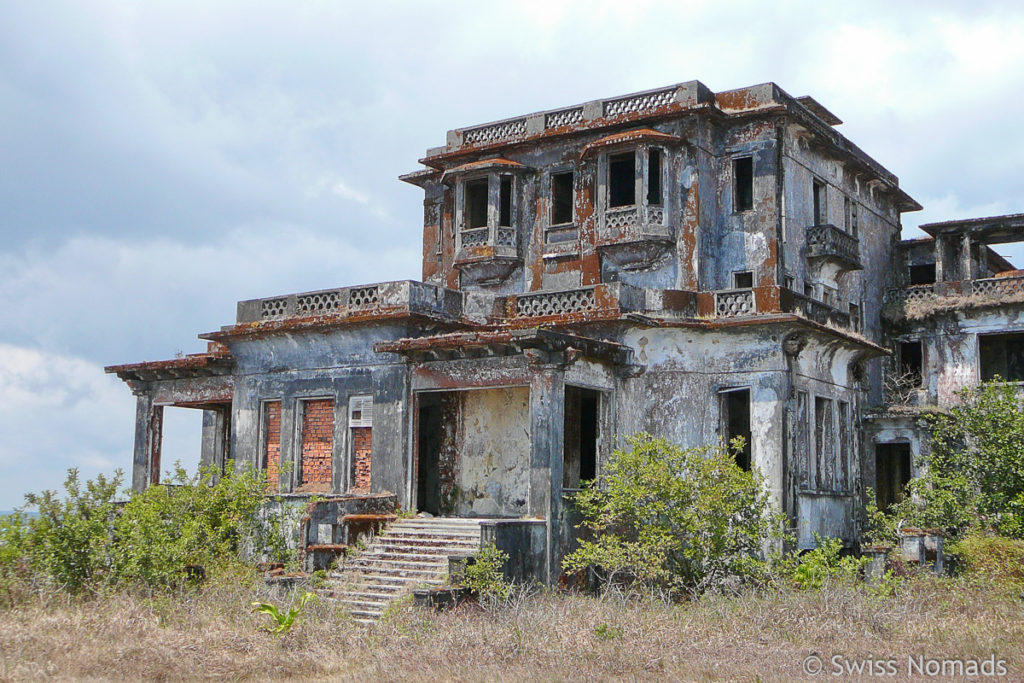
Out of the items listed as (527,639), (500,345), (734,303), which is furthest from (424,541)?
(734,303)

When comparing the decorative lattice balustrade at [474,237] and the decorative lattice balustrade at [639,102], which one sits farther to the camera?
the decorative lattice balustrade at [474,237]

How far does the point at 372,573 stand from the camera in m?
17.3

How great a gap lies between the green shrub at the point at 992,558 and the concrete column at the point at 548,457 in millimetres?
6945

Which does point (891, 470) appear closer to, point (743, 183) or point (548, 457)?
point (743, 183)

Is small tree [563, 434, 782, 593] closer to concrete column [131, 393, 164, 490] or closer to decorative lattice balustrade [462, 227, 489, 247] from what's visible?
decorative lattice balustrade [462, 227, 489, 247]

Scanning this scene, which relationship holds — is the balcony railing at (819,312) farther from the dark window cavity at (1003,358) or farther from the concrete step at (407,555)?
the concrete step at (407,555)

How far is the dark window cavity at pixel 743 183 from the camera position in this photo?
925 inches

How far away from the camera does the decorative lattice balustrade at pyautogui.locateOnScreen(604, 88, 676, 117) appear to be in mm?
23750

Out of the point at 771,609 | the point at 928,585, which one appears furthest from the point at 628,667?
the point at 928,585

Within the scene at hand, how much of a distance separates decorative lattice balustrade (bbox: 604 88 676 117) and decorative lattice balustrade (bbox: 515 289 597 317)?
566 centimetres

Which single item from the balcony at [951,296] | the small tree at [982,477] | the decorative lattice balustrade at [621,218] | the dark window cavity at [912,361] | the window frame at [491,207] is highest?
the window frame at [491,207]

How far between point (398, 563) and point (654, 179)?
35.7ft

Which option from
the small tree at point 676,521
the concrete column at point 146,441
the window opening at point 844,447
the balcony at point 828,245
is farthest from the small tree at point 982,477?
the concrete column at point 146,441

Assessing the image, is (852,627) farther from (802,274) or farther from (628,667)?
(802,274)
